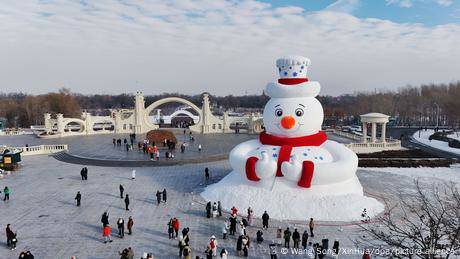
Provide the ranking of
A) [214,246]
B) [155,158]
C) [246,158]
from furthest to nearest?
[155,158] < [246,158] < [214,246]

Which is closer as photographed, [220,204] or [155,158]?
[220,204]

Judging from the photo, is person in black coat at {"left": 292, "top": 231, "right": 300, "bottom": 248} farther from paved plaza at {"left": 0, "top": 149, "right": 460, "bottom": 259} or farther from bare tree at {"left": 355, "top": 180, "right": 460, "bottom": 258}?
bare tree at {"left": 355, "top": 180, "right": 460, "bottom": 258}

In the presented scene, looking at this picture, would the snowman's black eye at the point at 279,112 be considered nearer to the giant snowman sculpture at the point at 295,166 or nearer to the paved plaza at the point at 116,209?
the giant snowman sculpture at the point at 295,166

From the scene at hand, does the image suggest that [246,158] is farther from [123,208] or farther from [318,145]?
[123,208]

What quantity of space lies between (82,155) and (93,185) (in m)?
9.85

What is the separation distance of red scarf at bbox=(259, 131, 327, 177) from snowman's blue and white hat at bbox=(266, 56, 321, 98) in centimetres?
200

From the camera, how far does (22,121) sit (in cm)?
7350

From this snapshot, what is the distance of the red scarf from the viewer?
54.1ft

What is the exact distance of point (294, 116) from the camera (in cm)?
1656

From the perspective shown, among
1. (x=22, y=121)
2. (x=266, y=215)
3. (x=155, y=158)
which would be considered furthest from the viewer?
(x=22, y=121)

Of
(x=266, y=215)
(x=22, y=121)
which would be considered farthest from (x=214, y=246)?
(x=22, y=121)

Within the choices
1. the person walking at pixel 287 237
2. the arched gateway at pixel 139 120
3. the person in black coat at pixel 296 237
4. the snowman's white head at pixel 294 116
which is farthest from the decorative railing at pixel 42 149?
the person in black coat at pixel 296 237

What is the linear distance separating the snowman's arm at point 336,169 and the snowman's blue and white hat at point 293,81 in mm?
3216

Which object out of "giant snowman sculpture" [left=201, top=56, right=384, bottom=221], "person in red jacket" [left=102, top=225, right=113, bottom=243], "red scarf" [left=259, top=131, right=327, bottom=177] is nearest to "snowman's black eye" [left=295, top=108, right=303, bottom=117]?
"giant snowman sculpture" [left=201, top=56, right=384, bottom=221]
